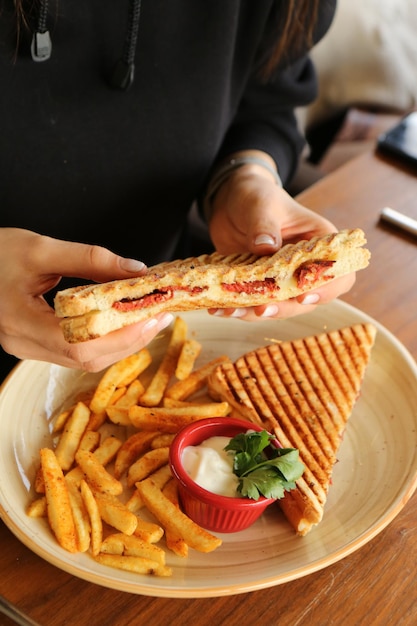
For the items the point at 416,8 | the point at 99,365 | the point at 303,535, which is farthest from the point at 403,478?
the point at 416,8

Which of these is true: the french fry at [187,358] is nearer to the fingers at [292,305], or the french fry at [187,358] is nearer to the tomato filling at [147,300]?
the fingers at [292,305]

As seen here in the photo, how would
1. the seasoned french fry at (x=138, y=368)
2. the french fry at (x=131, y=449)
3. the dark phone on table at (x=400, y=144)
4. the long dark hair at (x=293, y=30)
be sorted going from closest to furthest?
the french fry at (x=131, y=449), the seasoned french fry at (x=138, y=368), the long dark hair at (x=293, y=30), the dark phone on table at (x=400, y=144)

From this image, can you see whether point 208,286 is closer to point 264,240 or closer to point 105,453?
point 264,240

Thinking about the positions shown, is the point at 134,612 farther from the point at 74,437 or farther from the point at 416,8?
the point at 416,8

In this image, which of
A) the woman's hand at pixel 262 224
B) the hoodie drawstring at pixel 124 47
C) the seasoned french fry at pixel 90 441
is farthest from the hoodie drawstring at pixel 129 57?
the seasoned french fry at pixel 90 441

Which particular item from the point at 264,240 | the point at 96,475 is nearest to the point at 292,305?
the point at 264,240
